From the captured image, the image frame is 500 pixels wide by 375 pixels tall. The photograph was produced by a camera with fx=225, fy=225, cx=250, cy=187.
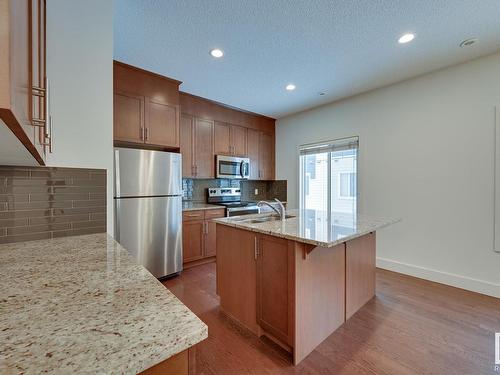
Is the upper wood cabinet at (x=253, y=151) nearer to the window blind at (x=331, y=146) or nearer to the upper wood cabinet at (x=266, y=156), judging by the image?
the upper wood cabinet at (x=266, y=156)

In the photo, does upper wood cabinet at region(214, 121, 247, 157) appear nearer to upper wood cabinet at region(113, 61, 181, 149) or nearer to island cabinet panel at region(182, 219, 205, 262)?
upper wood cabinet at region(113, 61, 181, 149)

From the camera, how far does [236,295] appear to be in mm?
2002

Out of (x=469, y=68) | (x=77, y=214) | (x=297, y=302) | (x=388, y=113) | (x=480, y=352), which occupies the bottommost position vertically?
(x=480, y=352)

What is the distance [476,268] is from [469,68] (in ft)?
7.42

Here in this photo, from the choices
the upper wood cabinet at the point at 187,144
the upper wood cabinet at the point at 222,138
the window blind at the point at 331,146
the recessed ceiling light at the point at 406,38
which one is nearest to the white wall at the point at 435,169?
the window blind at the point at 331,146

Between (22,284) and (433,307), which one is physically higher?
(22,284)

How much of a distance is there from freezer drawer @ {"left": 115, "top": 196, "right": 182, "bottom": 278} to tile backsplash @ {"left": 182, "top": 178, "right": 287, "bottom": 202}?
1.03 meters

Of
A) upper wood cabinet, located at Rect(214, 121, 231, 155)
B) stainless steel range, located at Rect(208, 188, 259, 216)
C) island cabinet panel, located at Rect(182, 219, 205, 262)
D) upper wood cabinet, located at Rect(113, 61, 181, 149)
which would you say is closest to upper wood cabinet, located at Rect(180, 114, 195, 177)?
upper wood cabinet, located at Rect(113, 61, 181, 149)

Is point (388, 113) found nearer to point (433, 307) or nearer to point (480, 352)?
point (433, 307)

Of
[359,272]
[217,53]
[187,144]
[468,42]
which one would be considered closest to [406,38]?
[468,42]

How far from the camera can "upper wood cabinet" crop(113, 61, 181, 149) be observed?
2643mm

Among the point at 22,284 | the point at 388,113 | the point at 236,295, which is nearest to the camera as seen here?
the point at 22,284

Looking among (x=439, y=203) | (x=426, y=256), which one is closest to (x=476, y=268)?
(x=426, y=256)

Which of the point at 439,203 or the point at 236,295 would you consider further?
the point at 439,203
